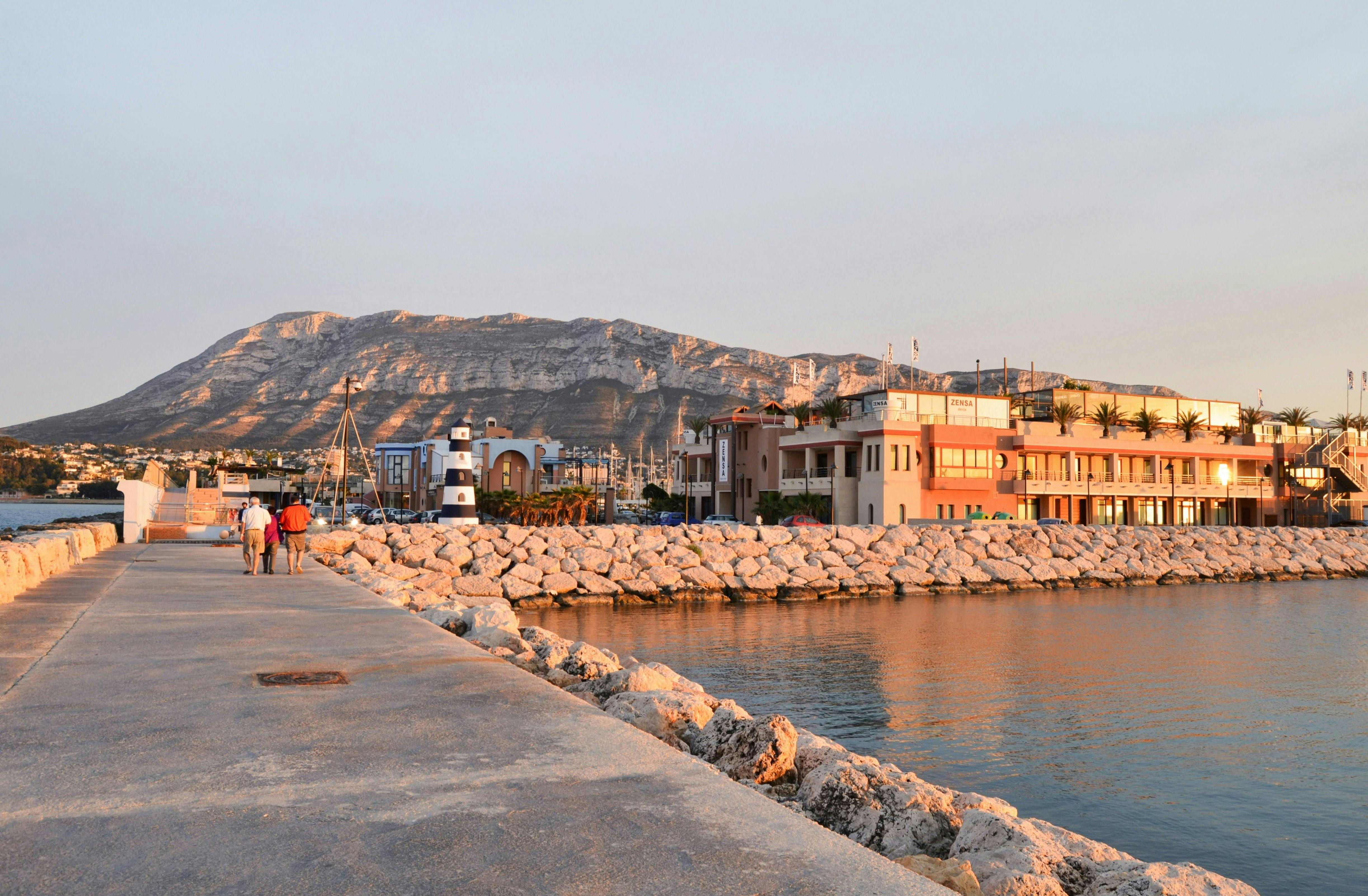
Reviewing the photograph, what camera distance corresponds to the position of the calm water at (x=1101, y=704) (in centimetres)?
1061

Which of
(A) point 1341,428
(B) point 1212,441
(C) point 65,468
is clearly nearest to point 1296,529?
(B) point 1212,441

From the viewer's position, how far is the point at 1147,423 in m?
74.2

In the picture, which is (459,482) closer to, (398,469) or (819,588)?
(819,588)

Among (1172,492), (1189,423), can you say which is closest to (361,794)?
(1172,492)

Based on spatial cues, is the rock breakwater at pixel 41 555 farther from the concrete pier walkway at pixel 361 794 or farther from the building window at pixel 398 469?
the building window at pixel 398 469

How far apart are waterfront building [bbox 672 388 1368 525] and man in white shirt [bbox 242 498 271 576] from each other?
147 ft

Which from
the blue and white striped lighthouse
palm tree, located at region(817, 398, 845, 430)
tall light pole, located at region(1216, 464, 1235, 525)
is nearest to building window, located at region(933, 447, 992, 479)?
palm tree, located at region(817, 398, 845, 430)

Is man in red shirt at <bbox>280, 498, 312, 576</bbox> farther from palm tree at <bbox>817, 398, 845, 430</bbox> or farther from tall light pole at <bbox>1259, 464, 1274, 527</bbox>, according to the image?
tall light pole at <bbox>1259, 464, 1274, 527</bbox>

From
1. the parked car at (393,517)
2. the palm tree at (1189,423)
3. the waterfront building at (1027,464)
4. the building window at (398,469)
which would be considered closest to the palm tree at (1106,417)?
the waterfront building at (1027,464)

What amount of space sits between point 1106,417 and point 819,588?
144 ft

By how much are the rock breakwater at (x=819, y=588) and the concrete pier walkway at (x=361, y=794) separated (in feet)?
4.15

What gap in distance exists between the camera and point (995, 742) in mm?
13828

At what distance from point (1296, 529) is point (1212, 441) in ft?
55.9

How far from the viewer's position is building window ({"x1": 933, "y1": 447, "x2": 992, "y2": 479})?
63000mm
